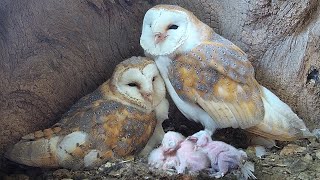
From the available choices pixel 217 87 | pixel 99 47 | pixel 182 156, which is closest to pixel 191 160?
pixel 182 156

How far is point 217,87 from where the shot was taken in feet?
5.09

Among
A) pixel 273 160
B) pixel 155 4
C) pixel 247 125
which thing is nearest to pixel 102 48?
pixel 155 4

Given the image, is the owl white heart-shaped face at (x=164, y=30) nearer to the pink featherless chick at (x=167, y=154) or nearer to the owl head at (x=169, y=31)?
the owl head at (x=169, y=31)

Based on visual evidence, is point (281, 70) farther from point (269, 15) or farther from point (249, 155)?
point (249, 155)

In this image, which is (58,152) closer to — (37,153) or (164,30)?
(37,153)

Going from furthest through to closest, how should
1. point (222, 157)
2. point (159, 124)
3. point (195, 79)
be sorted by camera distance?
1. point (159, 124)
2. point (195, 79)
3. point (222, 157)

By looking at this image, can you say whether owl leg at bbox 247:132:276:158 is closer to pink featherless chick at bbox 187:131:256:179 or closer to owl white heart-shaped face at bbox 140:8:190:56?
pink featherless chick at bbox 187:131:256:179

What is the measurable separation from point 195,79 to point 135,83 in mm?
180

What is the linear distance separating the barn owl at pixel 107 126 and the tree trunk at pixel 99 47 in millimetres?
85

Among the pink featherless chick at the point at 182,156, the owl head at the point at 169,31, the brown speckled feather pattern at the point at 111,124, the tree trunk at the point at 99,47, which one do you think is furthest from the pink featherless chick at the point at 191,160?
the tree trunk at the point at 99,47

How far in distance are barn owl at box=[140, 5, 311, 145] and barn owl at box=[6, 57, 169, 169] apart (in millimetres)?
84

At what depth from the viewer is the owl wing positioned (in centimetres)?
155

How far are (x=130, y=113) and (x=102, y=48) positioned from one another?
10.0 inches

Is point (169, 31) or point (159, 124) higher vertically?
point (169, 31)
